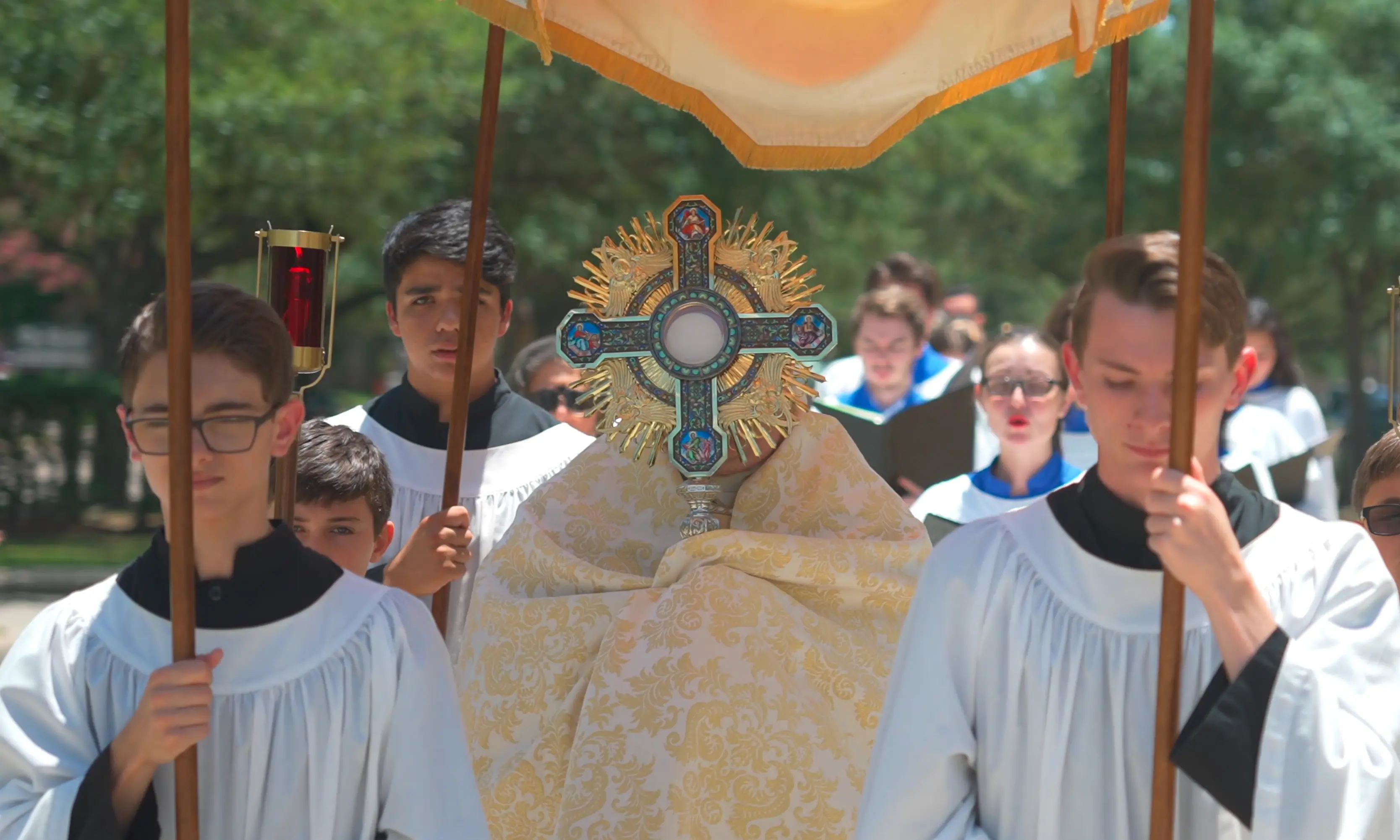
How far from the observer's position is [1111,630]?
2.48m

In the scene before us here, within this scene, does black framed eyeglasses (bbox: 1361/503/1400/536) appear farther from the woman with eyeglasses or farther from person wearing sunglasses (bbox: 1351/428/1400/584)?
the woman with eyeglasses

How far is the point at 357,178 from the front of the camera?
14.3 meters

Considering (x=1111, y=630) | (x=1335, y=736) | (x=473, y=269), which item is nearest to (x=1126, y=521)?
(x=1111, y=630)

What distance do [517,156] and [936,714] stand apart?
52.2 ft

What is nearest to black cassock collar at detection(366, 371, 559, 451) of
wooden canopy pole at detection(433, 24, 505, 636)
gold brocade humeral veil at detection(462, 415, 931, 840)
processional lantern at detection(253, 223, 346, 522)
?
wooden canopy pole at detection(433, 24, 505, 636)

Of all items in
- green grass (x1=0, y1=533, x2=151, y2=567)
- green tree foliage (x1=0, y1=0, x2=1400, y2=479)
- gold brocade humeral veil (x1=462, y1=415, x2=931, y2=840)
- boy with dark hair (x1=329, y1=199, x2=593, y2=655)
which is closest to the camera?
gold brocade humeral veil (x1=462, y1=415, x2=931, y2=840)

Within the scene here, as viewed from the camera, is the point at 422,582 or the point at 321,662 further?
the point at 422,582

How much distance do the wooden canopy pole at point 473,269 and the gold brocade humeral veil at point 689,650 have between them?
11.1 inches

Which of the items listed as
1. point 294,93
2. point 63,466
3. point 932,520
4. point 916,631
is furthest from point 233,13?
point 916,631

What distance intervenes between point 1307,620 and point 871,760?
0.66 m

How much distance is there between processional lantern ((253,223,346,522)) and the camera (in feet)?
11.1

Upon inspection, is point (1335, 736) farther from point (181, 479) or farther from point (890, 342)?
point (890, 342)

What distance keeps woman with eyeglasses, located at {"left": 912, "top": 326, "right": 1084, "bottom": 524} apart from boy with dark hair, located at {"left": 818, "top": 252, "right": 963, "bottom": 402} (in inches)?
60.6

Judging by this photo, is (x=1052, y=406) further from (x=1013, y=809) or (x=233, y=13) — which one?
(x=233, y=13)
